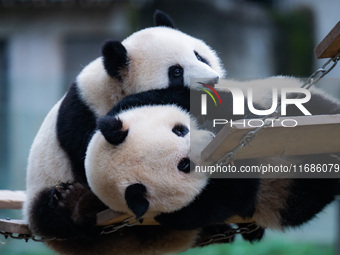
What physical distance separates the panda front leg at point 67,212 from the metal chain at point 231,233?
722 mm

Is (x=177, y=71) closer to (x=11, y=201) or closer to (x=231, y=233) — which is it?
(x=231, y=233)

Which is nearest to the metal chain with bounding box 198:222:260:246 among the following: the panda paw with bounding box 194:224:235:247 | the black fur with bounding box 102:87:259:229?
the panda paw with bounding box 194:224:235:247

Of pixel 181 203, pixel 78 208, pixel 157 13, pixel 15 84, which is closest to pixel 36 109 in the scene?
pixel 15 84

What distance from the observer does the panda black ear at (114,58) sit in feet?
9.70

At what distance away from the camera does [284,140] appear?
224cm

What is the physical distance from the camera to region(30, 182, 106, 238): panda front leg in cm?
269

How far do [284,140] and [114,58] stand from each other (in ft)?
3.59

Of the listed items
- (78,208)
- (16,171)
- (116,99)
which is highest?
(116,99)

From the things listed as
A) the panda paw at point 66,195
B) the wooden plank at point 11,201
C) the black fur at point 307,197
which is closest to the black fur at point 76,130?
the panda paw at point 66,195

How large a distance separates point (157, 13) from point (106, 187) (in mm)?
1323

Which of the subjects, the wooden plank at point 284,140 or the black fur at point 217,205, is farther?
the black fur at point 217,205

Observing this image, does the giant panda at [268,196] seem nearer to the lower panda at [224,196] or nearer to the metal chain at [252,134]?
the lower panda at [224,196]

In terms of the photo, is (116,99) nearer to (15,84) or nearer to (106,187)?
(106,187)

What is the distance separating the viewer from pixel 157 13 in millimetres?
3348
